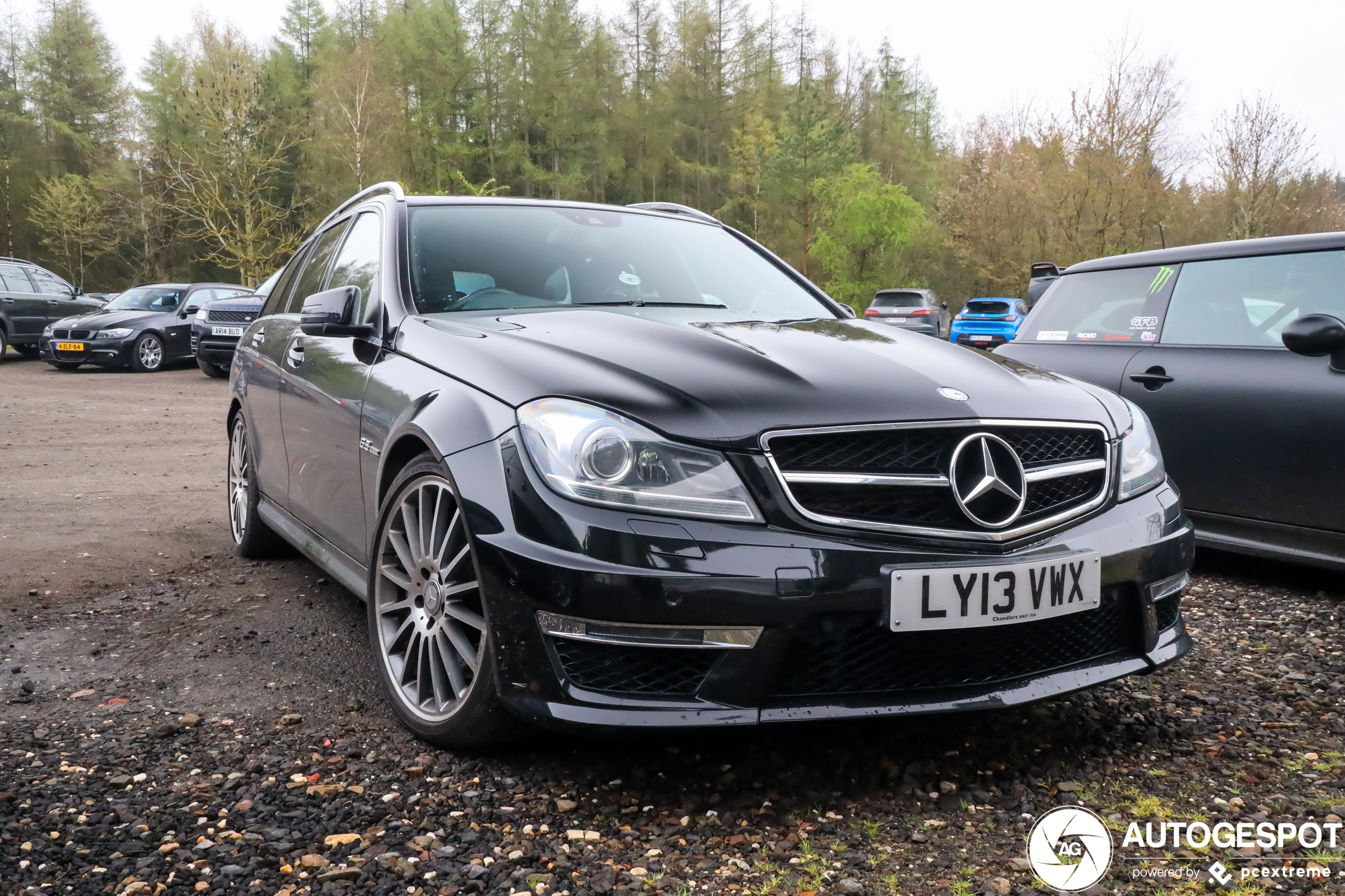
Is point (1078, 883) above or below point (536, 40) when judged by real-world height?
below

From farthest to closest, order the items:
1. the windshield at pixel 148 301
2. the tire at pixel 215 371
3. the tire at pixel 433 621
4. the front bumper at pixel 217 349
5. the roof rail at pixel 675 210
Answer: the windshield at pixel 148 301 < the tire at pixel 215 371 < the front bumper at pixel 217 349 < the roof rail at pixel 675 210 < the tire at pixel 433 621

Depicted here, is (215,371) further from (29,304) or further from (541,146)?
(541,146)

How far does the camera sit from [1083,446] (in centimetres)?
266

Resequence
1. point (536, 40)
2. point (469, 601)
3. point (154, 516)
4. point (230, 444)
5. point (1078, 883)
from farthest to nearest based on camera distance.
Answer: point (536, 40) < point (154, 516) < point (230, 444) < point (469, 601) < point (1078, 883)

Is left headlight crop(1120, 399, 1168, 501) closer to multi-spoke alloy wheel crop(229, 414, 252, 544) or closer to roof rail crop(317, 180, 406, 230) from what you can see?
roof rail crop(317, 180, 406, 230)

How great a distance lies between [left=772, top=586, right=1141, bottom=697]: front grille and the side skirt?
1.43 metres

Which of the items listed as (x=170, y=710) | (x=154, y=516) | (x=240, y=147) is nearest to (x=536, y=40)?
(x=240, y=147)

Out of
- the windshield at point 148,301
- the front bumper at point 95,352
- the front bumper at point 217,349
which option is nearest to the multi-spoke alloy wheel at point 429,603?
the front bumper at point 217,349

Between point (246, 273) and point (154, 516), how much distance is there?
30754mm

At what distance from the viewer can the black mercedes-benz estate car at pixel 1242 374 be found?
13.5 ft

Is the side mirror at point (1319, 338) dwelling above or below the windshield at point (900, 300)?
below

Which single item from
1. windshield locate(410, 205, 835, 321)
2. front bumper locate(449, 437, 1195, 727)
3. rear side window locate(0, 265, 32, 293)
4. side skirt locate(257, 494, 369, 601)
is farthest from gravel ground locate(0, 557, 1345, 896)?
rear side window locate(0, 265, 32, 293)

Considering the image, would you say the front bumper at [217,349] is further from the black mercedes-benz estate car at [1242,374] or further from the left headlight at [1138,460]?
the left headlight at [1138,460]

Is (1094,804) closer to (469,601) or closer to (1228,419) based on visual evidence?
(469,601)
